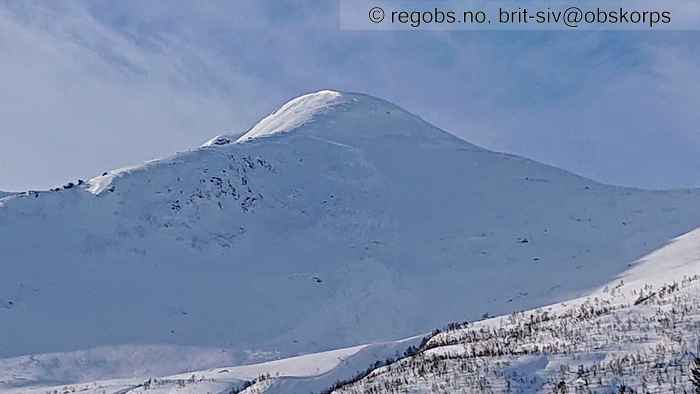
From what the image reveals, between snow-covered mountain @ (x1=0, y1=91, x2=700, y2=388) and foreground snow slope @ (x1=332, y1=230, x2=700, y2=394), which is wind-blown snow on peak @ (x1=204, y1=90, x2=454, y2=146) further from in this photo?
foreground snow slope @ (x1=332, y1=230, x2=700, y2=394)

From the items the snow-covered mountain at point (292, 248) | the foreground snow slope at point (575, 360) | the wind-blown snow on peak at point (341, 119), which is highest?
the wind-blown snow on peak at point (341, 119)

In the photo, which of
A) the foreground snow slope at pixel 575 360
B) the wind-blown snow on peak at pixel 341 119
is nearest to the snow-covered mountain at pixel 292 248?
the wind-blown snow on peak at pixel 341 119

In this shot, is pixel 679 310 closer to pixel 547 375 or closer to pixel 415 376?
pixel 547 375

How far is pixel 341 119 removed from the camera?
103250 mm

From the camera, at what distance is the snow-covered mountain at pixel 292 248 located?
1809 inches

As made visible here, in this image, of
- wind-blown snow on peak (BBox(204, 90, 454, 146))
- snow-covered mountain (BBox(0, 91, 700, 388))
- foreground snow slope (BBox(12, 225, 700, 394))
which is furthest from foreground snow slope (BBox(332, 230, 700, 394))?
wind-blown snow on peak (BBox(204, 90, 454, 146))

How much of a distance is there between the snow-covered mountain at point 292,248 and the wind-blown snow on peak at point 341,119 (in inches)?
320

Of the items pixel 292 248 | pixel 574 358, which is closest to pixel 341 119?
pixel 292 248

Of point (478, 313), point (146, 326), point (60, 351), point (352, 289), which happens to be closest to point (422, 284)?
point (352, 289)

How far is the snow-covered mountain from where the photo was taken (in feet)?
151

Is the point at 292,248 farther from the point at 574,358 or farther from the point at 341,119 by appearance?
the point at 574,358

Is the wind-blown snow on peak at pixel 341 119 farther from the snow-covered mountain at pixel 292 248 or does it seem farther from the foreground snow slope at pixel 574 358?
the foreground snow slope at pixel 574 358

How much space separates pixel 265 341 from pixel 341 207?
92.5ft

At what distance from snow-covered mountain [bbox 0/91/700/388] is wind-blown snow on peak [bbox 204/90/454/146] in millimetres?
8136
